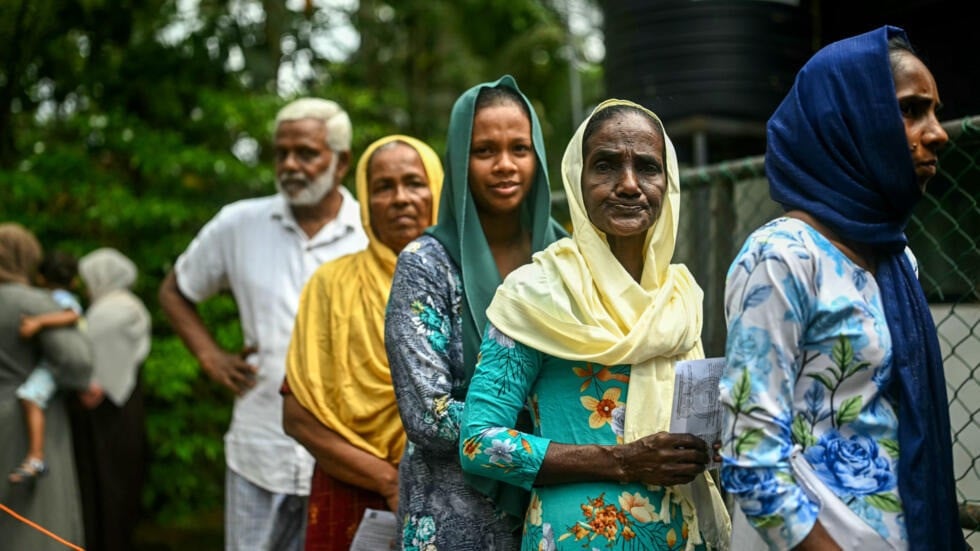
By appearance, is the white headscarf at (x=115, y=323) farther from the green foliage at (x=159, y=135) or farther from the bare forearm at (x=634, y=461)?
the bare forearm at (x=634, y=461)

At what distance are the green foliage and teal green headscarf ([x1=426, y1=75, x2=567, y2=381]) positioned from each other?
484 cm

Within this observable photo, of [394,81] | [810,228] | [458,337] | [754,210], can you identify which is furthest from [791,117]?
[394,81]

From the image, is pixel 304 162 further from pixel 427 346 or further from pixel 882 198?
pixel 882 198

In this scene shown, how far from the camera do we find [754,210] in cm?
412

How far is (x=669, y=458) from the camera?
2.43 metres

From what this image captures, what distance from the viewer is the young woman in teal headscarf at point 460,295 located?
2.83m

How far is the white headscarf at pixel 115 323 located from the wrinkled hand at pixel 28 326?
1.58 meters

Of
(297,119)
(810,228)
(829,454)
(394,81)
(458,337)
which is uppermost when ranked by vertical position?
(394,81)

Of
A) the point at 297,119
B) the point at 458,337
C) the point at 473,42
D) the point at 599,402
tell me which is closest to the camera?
the point at 599,402

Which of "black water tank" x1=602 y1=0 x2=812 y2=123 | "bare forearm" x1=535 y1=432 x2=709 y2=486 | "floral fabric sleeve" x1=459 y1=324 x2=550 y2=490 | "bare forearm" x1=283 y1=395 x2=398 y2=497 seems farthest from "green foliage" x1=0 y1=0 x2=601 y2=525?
"bare forearm" x1=535 y1=432 x2=709 y2=486

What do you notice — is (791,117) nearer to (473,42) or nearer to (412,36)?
(412,36)

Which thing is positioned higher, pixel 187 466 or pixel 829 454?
pixel 829 454

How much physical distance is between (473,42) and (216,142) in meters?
4.93

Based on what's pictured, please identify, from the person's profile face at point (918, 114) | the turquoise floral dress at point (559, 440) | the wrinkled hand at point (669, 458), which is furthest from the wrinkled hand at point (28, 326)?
the person's profile face at point (918, 114)
